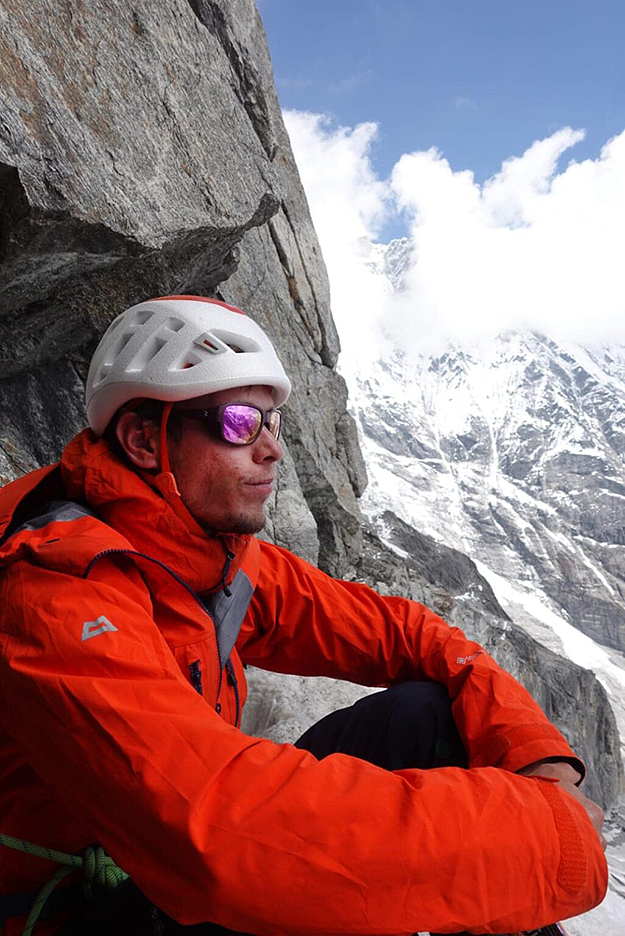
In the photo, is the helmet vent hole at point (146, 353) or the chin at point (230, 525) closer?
the chin at point (230, 525)

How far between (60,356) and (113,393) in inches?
149

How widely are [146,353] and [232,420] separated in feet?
1.74

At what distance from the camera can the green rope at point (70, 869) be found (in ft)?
6.23

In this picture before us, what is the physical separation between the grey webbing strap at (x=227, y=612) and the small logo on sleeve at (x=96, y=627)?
749 mm

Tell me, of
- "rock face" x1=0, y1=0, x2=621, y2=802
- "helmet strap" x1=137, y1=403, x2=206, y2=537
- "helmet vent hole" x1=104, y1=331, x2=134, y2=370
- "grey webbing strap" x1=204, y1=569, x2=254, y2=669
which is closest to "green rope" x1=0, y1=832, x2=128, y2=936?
"grey webbing strap" x1=204, y1=569, x2=254, y2=669

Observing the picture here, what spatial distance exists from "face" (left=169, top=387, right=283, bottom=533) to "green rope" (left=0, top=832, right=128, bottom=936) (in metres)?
1.25

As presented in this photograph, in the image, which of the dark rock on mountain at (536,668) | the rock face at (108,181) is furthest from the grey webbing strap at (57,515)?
the dark rock on mountain at (536,668)

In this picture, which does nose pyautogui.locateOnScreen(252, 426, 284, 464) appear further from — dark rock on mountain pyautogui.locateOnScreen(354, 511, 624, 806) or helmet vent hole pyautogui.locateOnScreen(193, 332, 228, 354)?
dark rock on mountain pyautogui.locateOnScreen(354, 511, 624, 806)

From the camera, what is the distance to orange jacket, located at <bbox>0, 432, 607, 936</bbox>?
154cm

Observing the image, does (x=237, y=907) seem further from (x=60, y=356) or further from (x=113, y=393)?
(x=60, y=356)

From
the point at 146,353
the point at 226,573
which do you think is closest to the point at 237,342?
the point at 146,353

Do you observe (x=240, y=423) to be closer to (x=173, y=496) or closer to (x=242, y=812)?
(x=173, y=496)

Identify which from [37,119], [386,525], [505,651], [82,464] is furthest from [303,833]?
[386,525]

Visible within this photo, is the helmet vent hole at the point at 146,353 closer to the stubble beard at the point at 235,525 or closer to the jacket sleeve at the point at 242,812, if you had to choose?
the stubble beard at the point at 235,525
